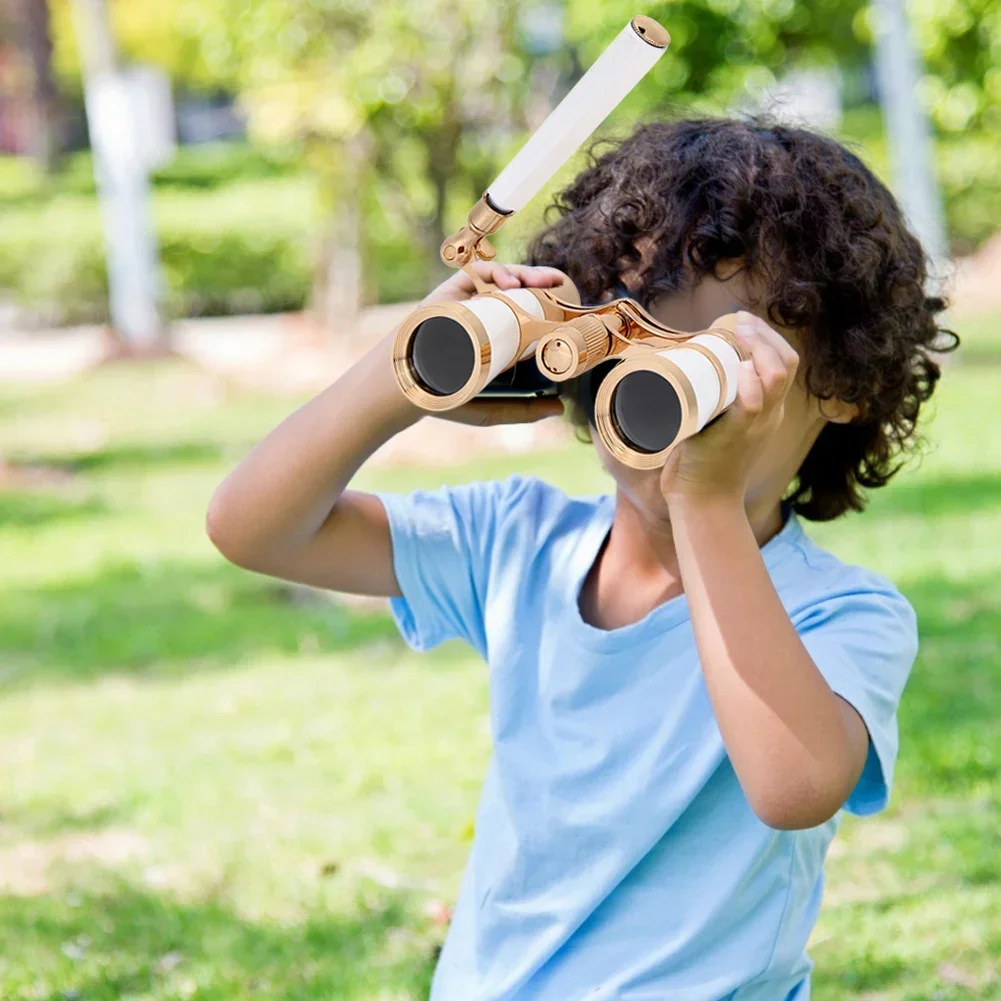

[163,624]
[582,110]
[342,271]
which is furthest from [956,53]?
[582,110]

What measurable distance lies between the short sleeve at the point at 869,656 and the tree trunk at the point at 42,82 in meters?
26.0

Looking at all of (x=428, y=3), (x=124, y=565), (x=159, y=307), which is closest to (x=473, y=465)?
(x=124, y=565)

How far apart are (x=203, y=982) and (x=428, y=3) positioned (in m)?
8.37

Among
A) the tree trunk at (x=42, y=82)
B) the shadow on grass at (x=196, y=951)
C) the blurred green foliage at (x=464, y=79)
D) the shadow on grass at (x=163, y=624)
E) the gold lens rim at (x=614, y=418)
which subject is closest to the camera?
the gold lens rim at (x=614, y=418)

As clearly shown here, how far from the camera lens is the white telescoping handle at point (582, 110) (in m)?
1.39

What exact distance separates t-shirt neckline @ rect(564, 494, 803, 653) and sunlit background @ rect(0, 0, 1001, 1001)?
1.92 feet

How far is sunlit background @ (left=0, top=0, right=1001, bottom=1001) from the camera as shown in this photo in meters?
2.90

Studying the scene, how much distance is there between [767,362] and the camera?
4.58 feet

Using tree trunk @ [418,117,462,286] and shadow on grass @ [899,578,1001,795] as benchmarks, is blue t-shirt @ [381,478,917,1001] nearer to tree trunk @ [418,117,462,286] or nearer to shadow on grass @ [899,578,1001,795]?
shadow on grass @ [899,578,1001,795]

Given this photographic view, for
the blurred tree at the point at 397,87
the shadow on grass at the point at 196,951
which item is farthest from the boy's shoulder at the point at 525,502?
the blurred tree at the point at 397,87

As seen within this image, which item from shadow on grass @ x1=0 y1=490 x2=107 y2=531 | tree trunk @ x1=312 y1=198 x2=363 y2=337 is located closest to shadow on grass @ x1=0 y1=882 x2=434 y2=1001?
shadow on grass @ x1=0 y1=490 x2=107 y2=531

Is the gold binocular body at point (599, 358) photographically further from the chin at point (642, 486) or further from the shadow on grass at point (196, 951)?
the shadow on grass at point (196, 951)

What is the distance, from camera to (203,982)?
271 centimetres

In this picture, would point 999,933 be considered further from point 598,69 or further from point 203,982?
point 598,69
